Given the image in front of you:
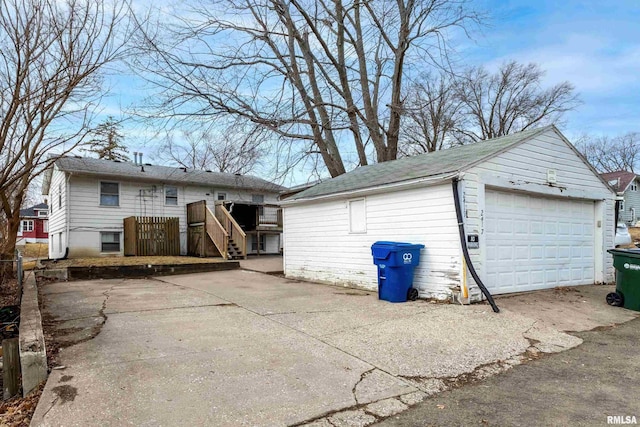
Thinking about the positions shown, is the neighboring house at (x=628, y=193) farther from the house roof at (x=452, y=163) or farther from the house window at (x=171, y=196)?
the house window at (x=171, y=196)

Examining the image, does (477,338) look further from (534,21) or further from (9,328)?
(534,21)

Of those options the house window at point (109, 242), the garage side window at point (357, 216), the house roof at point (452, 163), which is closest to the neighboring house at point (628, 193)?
the house roof at point (452, 163)

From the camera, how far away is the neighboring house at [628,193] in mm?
33844

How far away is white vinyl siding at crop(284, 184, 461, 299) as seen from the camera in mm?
7632

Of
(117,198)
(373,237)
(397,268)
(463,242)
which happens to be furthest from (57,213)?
(463,242)

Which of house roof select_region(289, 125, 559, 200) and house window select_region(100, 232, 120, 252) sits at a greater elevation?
house roof select_region(289, 125, 559, 200)

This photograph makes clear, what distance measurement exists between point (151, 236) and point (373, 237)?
1196cm

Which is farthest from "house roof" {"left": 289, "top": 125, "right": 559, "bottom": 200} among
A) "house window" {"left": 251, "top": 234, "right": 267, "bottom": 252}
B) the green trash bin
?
"house window" {"left": 251, "top": 234, "right": 267, "bottom": 252}

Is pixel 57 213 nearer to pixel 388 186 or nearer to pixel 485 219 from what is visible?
pixel 388 186

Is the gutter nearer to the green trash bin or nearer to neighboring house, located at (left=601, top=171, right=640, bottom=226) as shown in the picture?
the green trash bin

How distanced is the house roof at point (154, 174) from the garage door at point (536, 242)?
1323 centimetres

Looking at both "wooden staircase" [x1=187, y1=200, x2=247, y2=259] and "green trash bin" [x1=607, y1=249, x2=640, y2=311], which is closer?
"green trash bin" [x1=607, y1=249, x2=640, y2=311]

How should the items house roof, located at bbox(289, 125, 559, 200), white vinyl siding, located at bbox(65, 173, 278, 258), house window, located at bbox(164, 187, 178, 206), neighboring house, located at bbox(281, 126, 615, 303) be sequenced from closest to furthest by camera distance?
neighboring house, located at bbox(281, 126, 615, 303)
house roof, located at bbox(289, 125, 559, 200)
white vinyl siding, located at bbox(65, 173, 278, 258)
house window, located at bbox(164, 187, 178, 206)

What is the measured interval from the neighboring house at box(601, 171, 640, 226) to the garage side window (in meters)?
33.3
